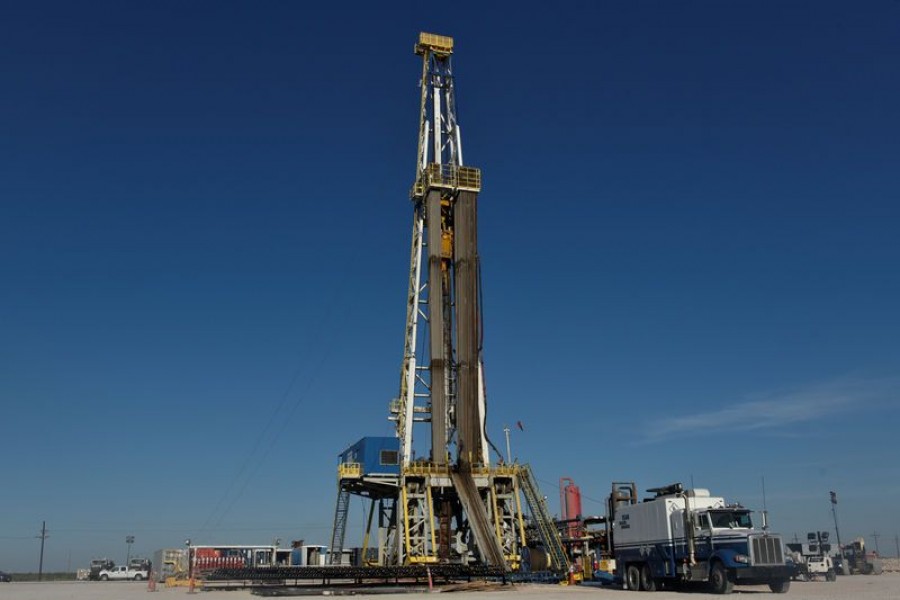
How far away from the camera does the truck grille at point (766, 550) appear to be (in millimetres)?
25234

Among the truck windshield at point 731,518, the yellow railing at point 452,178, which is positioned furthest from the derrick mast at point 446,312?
the truck windshield at point 731,518

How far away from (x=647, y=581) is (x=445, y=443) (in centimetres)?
1775

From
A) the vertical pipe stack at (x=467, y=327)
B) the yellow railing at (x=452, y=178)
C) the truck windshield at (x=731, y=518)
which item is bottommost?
the truck windshield at (x=731, y=518)

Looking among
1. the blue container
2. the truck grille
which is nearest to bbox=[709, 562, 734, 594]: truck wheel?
the truck grille

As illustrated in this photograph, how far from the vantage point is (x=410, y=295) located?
49.2m

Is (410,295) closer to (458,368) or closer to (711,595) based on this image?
(458,368)

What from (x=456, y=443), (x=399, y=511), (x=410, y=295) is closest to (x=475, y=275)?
(x=410, y=295)

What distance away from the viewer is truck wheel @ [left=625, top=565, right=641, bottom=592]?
99.0 feet

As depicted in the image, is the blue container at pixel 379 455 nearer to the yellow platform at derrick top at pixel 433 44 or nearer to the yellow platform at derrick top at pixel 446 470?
the yellow platform at derrick top at pixel 446 470

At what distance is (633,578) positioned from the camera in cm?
3055

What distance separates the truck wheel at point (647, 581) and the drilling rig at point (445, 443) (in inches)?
395

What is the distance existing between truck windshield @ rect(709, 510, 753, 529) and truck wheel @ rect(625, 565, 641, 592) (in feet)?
16.2

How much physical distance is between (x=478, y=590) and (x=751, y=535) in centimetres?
1039

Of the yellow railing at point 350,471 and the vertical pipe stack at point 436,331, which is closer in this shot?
the vertical pipe stack at point 436,331
